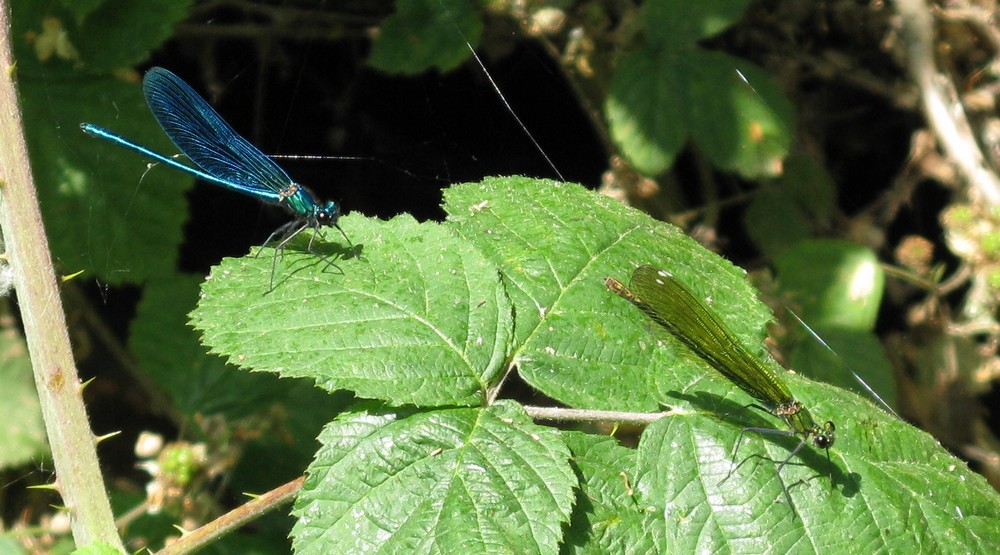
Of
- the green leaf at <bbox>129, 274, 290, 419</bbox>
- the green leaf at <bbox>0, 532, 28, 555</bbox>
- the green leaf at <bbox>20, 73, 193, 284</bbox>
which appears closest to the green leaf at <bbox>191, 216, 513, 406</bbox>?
the green leaf at <bbox>0, 532, 28, 555</bbox>

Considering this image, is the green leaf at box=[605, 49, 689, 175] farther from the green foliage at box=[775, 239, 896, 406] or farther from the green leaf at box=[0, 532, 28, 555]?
the green leaf at box=[0, 532, 28, 555]

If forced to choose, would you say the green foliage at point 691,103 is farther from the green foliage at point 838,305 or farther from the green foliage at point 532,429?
the green foliage at point 532,429

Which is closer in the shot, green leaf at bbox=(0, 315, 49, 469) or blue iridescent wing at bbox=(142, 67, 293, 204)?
blue iridescent wing at bbox=(142, 67, 293, 204)

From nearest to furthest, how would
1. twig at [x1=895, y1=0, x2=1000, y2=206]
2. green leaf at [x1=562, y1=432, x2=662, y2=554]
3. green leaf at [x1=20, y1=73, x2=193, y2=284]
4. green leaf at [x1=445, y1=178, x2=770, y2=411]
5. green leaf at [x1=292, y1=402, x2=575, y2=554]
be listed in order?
green leaf at [x1=292, y1=402, x2=575, y2=554] → green leaf at [x1=562, y1=432, x2=662, y2=554] → green leaf at [x1=445, y1=178, x2=770, y2=411] → green leaf at [x1=20, y1=73, x2=193, y2=284] → twig at [x1=895, y1=0, x2=1000, y2=206]

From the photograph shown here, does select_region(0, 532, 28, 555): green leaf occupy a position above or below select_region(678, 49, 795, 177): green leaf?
below

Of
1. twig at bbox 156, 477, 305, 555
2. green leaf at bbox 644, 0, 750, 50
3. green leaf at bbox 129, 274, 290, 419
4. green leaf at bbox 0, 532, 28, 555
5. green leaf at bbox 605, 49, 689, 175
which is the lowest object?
green leaf at bbox 129, 274, 290, 419

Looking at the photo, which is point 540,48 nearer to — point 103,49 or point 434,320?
point 103,49
